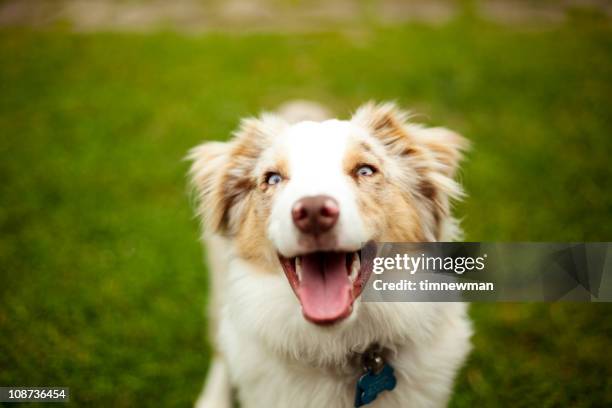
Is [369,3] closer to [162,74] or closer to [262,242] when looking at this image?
[162,74]

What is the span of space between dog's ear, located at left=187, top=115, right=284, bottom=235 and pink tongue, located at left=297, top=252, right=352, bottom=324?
27.6 inches

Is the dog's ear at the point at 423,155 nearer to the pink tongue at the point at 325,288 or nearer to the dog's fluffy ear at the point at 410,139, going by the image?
the dog's fluffy ear at the point at 410,139

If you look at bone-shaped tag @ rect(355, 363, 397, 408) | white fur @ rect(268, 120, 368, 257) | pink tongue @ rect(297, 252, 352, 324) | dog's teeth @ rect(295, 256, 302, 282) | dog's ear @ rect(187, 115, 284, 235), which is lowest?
bone-shaped tag @ rect(355, 363, 397, 408)

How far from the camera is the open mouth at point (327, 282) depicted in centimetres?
196

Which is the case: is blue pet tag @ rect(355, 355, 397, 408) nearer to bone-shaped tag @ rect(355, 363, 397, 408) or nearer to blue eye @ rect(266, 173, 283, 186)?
bone-shaped tag @ rect(355, 363, 397, 408)

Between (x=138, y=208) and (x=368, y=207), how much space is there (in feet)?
10.1

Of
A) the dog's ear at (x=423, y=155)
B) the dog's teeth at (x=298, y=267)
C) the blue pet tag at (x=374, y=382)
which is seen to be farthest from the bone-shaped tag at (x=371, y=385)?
the dog's ear at (x=423, y=155)

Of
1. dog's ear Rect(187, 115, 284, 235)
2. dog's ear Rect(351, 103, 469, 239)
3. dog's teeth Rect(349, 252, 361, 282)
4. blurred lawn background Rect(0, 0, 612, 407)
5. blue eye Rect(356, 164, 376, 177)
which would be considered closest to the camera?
dog's teeth Rect(349, 252, 361, 282)

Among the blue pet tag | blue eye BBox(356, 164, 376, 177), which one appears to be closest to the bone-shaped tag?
the blue pet tag

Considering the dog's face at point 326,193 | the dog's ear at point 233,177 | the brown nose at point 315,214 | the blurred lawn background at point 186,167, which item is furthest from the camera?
the blurred lawn background at point 186,167

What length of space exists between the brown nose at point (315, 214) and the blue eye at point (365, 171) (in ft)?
1.51

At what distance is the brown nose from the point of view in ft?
5.97

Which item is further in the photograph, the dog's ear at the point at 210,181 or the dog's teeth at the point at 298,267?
the dog's ear at the point at 210,181

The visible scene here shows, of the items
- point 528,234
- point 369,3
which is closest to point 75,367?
point 528,234
